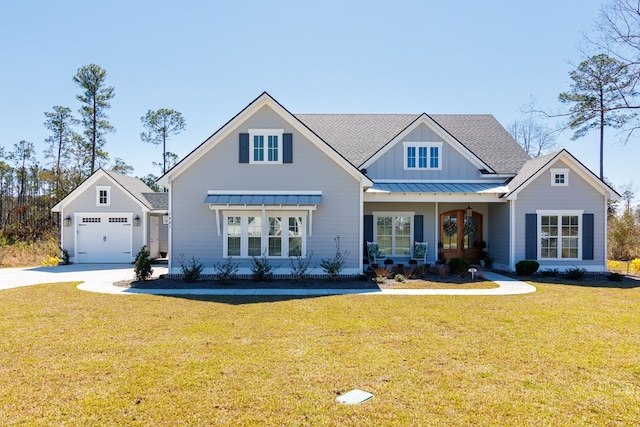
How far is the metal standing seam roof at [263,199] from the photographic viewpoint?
43.8 ft

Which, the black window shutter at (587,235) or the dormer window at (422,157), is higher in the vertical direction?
the dormer window at (422,157)

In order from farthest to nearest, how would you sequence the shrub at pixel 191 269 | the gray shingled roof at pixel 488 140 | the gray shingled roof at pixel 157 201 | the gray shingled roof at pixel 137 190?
the gray shingled roof at pixel 157 201 < the gray shingled roof at pixel 137 190 < the gray shingled roof at pixel 488 140 < the shrub at pixel 191 269

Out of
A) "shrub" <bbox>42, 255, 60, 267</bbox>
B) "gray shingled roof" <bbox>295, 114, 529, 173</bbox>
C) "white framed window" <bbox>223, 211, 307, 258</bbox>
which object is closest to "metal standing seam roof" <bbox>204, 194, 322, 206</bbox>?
"white framed window" <bbox>223, 211, 307, 258</bbox>

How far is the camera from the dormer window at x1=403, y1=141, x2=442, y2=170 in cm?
1703

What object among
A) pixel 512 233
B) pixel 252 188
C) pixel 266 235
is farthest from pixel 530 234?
pixel 252 188

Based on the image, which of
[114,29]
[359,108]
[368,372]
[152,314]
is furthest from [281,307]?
[359,108]

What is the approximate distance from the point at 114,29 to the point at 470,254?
17.7 meters

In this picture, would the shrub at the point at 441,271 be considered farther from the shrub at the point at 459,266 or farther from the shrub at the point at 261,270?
the shrub at the point at 261,270

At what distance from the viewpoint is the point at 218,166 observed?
45.9 feet

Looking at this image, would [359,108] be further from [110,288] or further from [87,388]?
[87,388]

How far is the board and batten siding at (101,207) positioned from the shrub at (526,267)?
18.3 meters

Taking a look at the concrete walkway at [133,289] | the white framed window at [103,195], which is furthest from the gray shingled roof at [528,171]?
the white framed window at [103,195]

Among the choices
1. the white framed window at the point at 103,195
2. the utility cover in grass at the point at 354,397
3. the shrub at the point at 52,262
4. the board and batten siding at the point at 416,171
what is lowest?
the shrub at the point at 52,262

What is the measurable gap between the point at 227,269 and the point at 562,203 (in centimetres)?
1383
